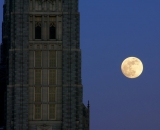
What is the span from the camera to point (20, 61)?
3996 inches

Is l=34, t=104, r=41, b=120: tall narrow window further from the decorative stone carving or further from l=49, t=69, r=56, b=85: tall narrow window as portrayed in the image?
l=49, t=69, r=56, b=85: tall narrow window

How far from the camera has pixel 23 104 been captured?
101 meters

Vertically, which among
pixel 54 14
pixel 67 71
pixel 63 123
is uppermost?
pixel 54 14

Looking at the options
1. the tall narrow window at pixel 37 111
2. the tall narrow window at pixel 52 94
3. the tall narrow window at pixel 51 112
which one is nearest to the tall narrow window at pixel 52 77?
the tall narrow window at pixel 52 94

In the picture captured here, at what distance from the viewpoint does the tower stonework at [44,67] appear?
10075 centimetres

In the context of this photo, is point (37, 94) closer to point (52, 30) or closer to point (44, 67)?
point (44, 67)

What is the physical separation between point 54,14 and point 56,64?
676 centimetres

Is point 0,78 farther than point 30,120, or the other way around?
point 0,78

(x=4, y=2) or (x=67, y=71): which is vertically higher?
(x=4, y=2)

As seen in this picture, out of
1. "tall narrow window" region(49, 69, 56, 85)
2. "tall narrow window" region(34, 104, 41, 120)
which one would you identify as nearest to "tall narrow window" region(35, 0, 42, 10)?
"tall narrow window" region(49, 69, 56, 85)

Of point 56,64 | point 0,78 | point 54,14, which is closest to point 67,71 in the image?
point 56,64

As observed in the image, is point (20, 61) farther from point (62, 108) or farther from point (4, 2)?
point (4, 2)

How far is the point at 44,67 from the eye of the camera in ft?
333

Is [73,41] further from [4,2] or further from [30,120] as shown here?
[4,2]
